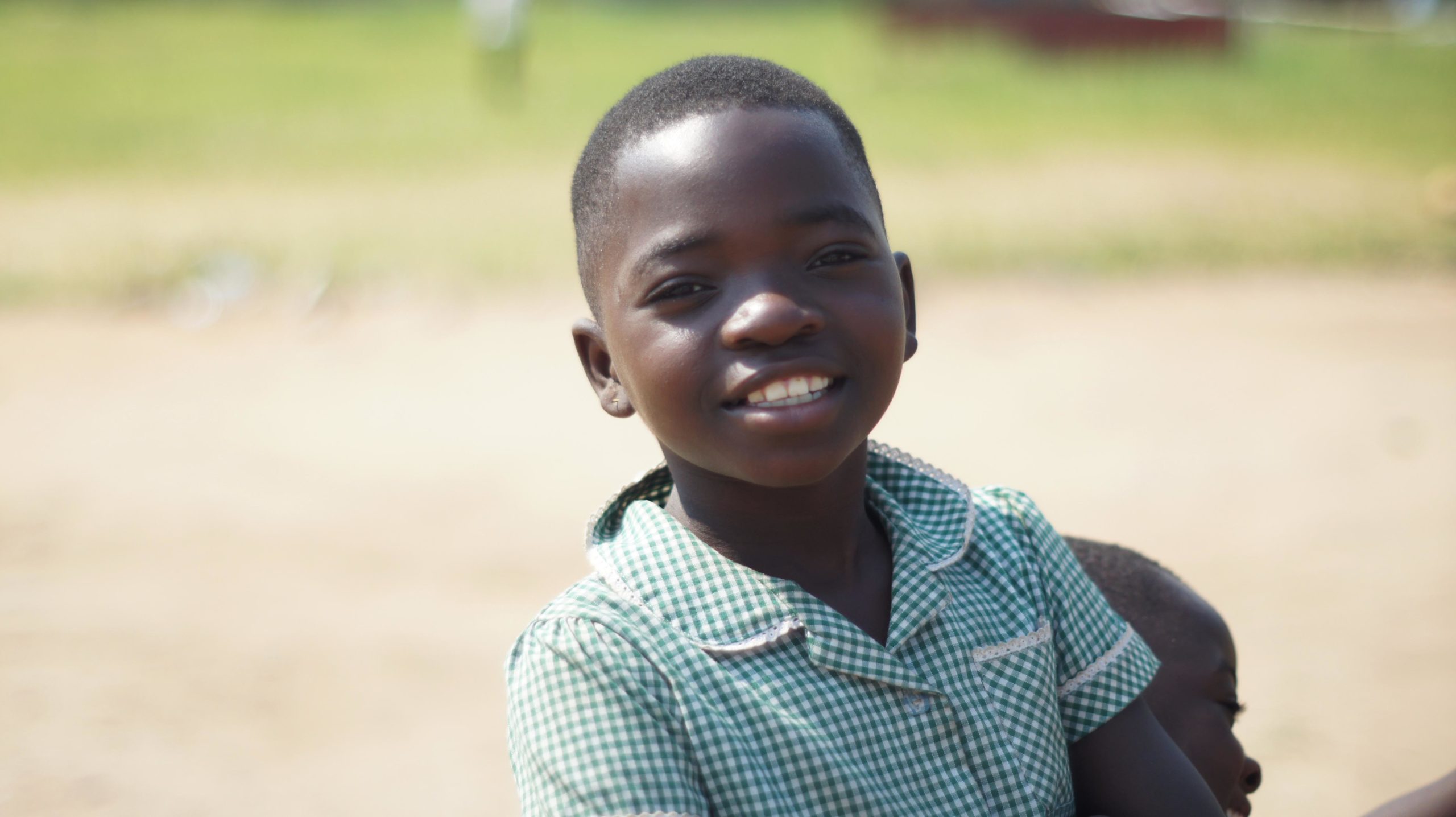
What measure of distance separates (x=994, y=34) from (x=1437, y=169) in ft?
24.2

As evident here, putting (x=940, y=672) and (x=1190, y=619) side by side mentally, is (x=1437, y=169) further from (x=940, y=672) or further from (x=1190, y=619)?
(x=940, y=672)

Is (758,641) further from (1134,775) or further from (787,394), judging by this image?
(1134,775)

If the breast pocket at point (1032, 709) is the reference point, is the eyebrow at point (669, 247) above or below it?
above

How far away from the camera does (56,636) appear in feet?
12.4

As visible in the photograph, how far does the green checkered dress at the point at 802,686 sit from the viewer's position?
1.29 meters

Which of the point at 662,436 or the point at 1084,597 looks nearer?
the point at 662,436

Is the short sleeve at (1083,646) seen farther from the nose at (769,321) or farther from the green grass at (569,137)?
the green grass at (569,137)

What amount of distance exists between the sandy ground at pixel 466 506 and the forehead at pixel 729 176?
6.46ft

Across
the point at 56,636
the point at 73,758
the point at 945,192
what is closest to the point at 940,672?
the point at 73,758

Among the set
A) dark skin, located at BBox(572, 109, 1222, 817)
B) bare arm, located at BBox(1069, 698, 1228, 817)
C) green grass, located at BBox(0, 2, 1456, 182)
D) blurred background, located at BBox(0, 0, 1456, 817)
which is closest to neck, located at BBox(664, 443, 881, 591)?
dark skin, located at BBox(572, 109, 1222, 817)

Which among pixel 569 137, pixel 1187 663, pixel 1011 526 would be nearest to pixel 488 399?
pixel 1187 663

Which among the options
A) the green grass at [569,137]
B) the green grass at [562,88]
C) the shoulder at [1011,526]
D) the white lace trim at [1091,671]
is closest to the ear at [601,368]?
the shoulder at [1011,526]

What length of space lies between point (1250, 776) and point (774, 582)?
105 centimetres

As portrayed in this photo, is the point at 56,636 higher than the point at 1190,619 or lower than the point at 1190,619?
higher
